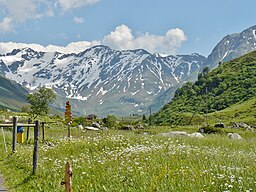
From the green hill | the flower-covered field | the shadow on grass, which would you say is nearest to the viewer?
the flower-covered field

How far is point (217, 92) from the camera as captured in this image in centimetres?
16188

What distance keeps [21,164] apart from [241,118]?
94.5 m

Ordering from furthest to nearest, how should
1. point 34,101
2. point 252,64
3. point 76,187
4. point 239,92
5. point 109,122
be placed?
point 252,64 → point 239,92 → point 109,122 → point 34,101 → point 76,187

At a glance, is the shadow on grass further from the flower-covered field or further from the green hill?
the green hill

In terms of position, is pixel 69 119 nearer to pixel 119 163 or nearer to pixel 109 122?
Result: pixel 119 163

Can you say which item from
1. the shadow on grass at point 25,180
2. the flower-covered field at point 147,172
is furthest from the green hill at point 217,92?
the shadow on grass at point 25,180

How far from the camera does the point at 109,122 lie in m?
75.0

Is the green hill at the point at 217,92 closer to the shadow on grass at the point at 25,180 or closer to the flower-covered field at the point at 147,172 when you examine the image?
the flower-covered field at the point at 147,172

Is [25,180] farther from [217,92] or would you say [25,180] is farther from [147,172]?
[217,92]

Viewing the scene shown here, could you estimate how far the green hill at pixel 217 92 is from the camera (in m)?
142

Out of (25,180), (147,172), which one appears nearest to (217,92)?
(25,180)

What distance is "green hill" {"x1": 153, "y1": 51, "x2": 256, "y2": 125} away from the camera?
14238 centimetres

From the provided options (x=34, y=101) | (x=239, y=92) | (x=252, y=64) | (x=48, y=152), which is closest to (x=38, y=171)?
(x=48, y=152)

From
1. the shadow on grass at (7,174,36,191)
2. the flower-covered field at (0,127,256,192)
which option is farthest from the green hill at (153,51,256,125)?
the shadow on grass at (7,174,36,191)
